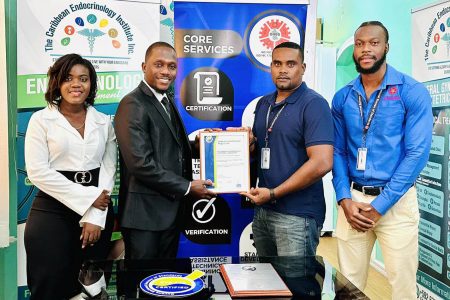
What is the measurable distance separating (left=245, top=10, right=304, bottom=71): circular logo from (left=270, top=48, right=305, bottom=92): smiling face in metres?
0.79

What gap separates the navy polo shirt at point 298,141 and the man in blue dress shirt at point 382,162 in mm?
173

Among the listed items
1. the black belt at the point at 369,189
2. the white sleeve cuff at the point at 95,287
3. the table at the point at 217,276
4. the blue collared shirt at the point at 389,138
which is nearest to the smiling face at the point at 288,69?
the blue collared shirt at the point at 389,138

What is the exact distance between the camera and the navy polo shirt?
2.58m

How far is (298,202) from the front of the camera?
2.65 meters

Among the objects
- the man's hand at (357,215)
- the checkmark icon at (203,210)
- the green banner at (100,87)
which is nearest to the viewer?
the man's hand at (357,215)

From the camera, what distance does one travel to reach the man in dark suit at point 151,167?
249 centimetres

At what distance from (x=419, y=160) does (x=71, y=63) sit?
2006 millimetres

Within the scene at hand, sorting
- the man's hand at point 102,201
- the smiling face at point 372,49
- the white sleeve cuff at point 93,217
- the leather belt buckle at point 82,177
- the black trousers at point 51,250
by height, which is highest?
the smiling face at point 372,49

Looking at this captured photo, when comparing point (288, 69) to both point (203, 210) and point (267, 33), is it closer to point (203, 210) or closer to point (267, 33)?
point (267, 33)

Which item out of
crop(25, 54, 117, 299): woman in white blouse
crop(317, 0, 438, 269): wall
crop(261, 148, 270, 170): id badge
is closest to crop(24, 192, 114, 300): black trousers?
crop(25, 54, 117, 299): woman in white blouse

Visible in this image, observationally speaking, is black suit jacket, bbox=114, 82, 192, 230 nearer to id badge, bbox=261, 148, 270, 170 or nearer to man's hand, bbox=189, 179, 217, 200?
man's hand, bbox=189, 179, 217, 200

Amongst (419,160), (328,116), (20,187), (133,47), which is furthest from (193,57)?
(419,160)

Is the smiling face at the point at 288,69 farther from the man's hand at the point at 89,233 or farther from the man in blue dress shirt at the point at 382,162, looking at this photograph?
the man's hand at the point at 89,233

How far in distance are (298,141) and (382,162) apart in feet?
1.59
